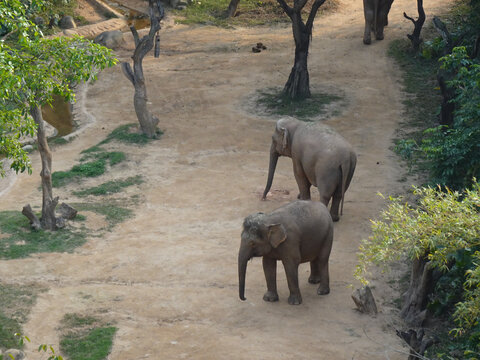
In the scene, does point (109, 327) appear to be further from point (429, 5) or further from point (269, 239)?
point (429, 5)

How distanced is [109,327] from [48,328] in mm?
856

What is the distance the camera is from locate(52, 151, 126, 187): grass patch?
53.5 feet

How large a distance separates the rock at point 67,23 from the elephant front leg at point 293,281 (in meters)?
21.6

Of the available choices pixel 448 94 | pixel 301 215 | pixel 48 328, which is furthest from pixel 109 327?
pixel 448 94

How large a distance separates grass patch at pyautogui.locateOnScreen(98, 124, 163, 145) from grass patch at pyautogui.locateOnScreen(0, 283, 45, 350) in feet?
26.2

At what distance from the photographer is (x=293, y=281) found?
1044 cm

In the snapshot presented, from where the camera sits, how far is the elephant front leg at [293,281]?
10.4 m

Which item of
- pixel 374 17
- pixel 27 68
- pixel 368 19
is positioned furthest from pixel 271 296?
pixel 374 17

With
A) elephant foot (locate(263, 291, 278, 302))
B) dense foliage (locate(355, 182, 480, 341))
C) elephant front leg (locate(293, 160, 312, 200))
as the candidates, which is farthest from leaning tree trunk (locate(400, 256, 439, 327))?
elephant front leg (locate(293, 160, 312, 200))

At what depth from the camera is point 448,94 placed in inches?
693

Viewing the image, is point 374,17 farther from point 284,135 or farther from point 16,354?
point 16,354

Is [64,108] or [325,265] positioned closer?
[325,265]

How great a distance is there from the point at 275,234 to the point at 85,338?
9.83ft

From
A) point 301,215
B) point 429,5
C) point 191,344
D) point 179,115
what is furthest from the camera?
point 429,5
